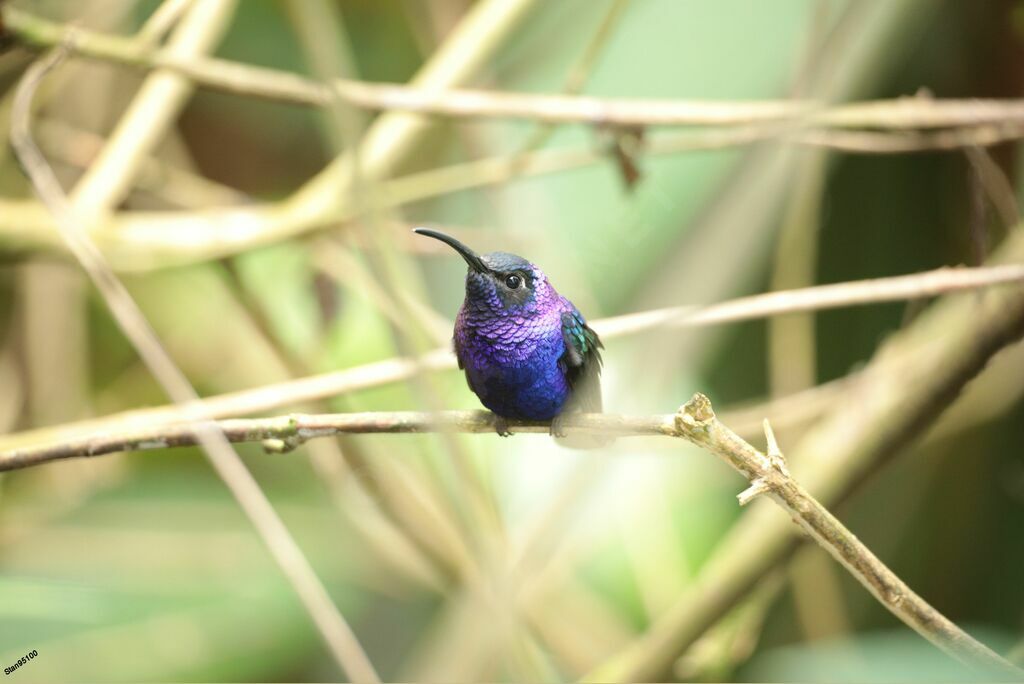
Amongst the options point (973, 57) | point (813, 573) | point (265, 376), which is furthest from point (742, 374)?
point (265, 376)

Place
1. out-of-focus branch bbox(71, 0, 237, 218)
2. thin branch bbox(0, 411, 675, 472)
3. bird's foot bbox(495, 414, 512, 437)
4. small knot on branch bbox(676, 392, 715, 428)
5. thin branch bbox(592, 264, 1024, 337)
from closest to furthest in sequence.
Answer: small knot on branch bbox(676, 392, 715, 428) < thin branch bbox(0, 411, 675, 472) < bird's foot bbox(495, 414, 512, 437) < thin branch bbox(592, 264, 1024, 337) < out-of-focus branch bbox(71, 0, 237, 218)

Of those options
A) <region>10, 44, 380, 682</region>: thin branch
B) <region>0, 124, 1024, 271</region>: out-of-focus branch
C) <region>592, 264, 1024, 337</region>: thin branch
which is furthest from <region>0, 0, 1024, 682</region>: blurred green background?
<region>10, 44, 380, 682</region>: thin branch

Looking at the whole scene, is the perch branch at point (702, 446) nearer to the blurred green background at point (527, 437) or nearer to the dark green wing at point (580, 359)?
the dark green wing at point (580, 359)

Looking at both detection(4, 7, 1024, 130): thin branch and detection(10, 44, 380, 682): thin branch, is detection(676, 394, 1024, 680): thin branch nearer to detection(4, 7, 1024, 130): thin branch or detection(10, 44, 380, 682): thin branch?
detection(10, 44, 380, 682): thin branch

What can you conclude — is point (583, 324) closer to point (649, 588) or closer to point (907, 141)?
point (649, 588)

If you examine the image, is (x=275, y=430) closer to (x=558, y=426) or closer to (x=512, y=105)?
Result: (x=558, y=426)

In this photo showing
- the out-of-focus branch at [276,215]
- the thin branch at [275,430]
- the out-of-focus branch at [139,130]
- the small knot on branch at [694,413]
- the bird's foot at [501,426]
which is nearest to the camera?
the small knot on branch at [694,413]

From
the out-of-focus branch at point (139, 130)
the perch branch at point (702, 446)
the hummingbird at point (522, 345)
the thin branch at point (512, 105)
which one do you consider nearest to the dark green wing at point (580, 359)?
the hummingbird at point (522, 345)
